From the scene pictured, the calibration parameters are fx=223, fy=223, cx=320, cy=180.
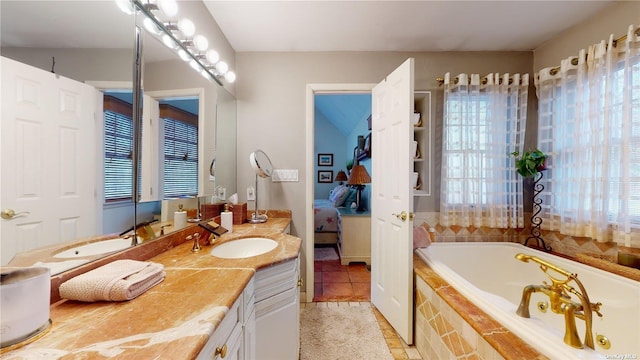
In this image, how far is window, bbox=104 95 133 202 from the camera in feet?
2.85

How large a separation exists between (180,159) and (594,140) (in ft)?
9.12

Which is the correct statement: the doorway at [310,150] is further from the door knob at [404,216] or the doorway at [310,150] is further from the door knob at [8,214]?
the door knob at [8,214]

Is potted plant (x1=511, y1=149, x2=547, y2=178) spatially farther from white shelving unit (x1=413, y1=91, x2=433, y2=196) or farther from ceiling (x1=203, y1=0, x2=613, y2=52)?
ceiling (x1=203, y1=0, x2=613, y2=52)

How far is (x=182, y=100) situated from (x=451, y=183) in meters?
2.24

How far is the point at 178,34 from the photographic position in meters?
1.38

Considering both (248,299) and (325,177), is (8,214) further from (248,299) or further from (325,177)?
(325,177)

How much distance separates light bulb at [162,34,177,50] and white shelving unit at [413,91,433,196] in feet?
6.30

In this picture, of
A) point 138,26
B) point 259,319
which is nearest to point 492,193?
point 259,319

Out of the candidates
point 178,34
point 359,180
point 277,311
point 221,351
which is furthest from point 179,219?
point 359,180

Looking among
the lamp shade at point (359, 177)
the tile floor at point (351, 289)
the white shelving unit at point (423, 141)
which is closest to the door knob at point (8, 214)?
the tile floor at point (351, 289)

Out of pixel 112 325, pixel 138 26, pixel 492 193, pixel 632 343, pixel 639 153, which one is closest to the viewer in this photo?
pixel 112 325

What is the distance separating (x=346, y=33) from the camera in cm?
191

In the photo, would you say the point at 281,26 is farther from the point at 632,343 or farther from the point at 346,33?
the point at 632,343

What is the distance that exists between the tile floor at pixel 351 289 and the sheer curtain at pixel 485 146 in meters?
1.10
